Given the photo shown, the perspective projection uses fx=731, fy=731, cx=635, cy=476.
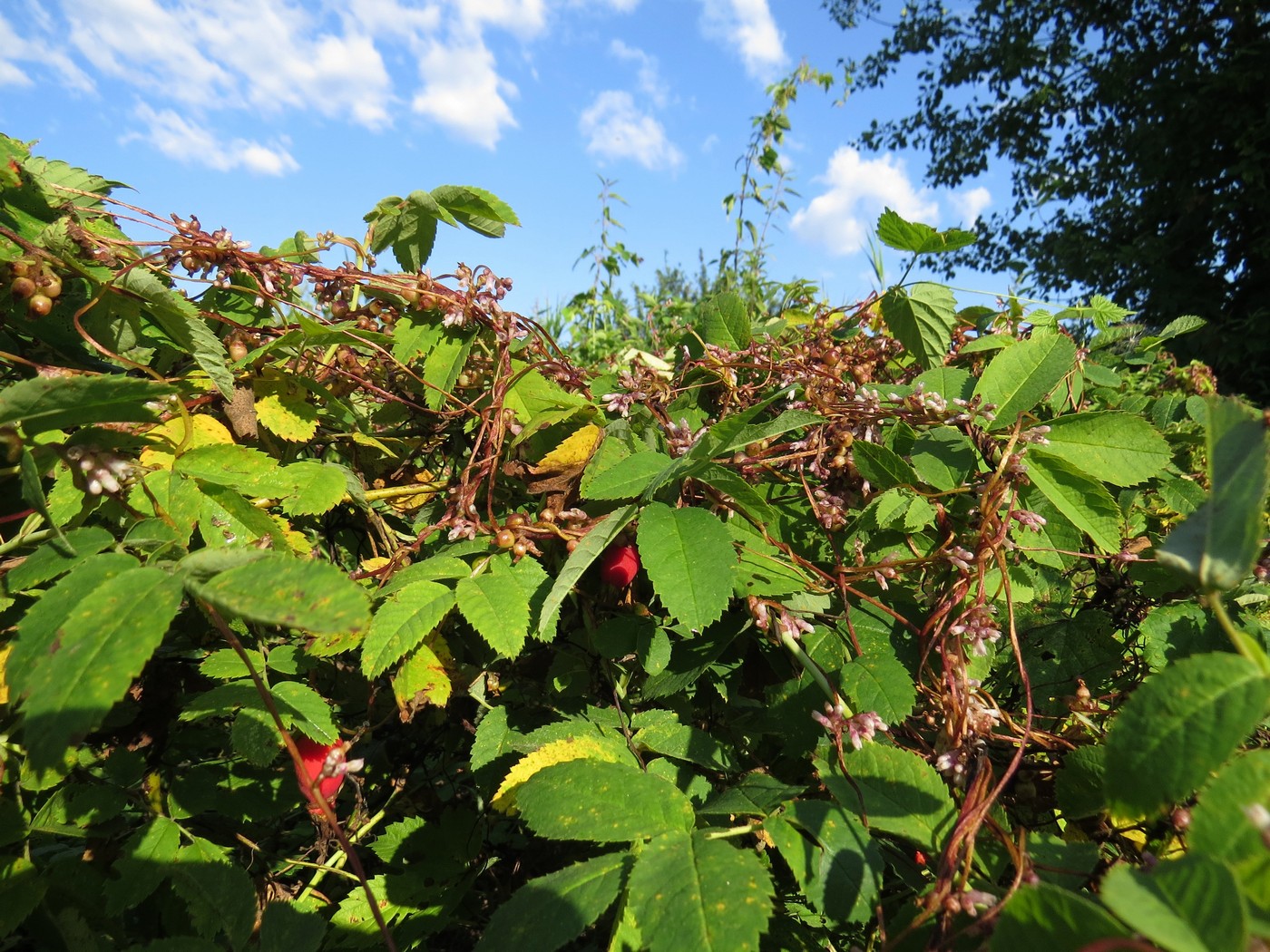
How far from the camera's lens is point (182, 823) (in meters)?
1.04

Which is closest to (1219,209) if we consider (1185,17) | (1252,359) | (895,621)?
(1252,359)

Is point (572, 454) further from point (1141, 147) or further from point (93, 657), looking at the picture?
point (1141, 147)

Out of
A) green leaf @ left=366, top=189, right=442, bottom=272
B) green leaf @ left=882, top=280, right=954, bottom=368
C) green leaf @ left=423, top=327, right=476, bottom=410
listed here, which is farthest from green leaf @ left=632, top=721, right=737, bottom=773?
green leaf @ left=366, top=189, right=442, bottom=272

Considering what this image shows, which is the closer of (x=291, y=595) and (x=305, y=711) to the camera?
(x=291, y=595)

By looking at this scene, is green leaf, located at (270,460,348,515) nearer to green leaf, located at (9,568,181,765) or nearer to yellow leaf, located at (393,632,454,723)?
yellow leaf, located at (393,632,454,723)

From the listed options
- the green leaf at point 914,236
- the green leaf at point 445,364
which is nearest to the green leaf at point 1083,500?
the green leaf at point 914,236

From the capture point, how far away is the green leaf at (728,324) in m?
1.26

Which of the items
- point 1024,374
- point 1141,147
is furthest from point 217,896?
point 1141,147

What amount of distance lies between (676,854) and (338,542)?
2.67ft

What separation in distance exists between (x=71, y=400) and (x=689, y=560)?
60 cm

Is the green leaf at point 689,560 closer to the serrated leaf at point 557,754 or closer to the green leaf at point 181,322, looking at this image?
the serrated leaf at point 557,754

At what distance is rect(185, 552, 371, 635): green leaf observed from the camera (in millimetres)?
517

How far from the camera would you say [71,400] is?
0.63m

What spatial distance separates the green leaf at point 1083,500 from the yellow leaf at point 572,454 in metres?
0.56
